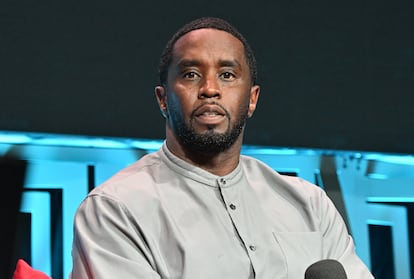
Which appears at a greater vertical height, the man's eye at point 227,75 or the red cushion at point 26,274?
the man's eye at point 227,75

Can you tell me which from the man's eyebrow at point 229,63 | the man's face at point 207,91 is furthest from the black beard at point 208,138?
the man's eyebrow at point 229,63

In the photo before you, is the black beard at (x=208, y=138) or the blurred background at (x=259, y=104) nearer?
the black beard at (x=208, y=138)

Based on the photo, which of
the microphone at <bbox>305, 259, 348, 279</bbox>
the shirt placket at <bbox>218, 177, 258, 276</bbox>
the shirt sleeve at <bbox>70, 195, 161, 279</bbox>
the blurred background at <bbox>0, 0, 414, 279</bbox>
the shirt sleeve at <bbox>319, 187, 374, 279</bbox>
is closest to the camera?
the microphone at <bbox>305, 259, 348, 279</bbox>

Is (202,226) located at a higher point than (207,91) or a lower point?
lower

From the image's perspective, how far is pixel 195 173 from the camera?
1930 millimetres

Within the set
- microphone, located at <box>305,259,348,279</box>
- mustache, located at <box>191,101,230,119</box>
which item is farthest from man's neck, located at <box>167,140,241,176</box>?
microphone, located at <box>305,259,348,279</box>

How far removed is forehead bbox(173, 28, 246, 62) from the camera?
1.92 meters

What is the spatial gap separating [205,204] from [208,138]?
0.15 meters

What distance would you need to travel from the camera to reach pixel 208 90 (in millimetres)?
1871

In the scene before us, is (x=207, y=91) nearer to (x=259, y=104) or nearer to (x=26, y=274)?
(x=26, y=274)

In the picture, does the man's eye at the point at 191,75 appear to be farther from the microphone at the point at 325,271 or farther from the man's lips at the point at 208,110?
the microphone at the point at 325,271

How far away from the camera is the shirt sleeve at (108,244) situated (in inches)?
66.4

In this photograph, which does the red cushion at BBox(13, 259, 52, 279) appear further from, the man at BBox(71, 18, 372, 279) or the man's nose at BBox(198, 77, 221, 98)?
the man's nose at BBox(198, 77, 221, 98)

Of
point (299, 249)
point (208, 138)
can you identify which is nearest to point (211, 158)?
point (208, 138)
